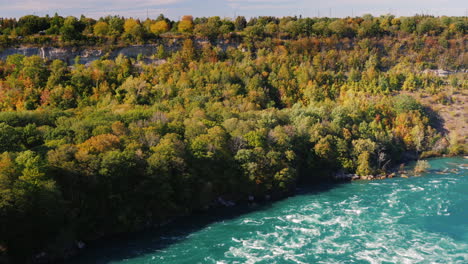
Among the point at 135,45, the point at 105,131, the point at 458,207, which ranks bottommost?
the point at 458,207

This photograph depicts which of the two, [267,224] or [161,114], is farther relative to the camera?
[161,114]

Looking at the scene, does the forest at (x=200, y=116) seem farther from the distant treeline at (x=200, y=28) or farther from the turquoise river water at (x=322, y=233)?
the turquoise river water at (x=322, y=233)

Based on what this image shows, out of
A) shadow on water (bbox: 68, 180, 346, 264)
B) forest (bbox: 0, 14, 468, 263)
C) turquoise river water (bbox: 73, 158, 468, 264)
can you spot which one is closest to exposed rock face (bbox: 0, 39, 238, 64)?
forest (bbox: 0, 14, 468, 263)

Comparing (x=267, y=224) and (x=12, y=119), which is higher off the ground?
(x=12, y=119)

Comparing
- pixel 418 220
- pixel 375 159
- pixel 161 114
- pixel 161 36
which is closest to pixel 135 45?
pixel 161 36

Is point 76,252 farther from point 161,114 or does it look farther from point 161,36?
point 161,36

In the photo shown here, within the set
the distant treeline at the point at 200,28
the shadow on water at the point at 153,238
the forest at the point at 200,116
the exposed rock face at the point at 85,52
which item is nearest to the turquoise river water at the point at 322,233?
the shadow on water at the point at 153,238

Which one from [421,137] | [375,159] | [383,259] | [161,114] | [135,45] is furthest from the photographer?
[135,45]

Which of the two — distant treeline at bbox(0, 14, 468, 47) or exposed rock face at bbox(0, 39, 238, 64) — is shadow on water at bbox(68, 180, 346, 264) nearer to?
exposed rock face at bbox(0, 39, 238, 64)
